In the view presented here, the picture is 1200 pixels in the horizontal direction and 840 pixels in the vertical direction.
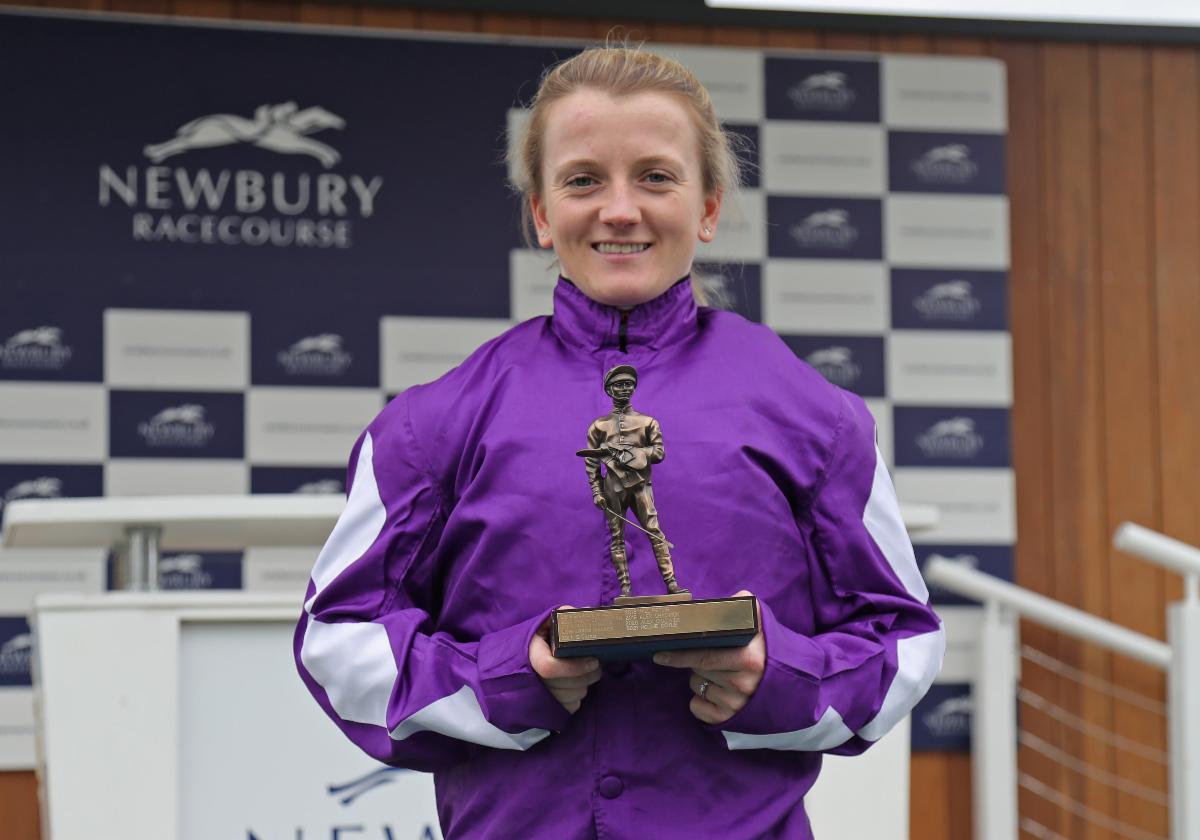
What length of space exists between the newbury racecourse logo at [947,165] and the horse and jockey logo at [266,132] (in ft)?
5.74

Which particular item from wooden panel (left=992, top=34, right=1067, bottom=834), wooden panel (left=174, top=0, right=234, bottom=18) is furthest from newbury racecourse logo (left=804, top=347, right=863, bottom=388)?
wooden panel (left=174, top=0, right=234, bottom=18)

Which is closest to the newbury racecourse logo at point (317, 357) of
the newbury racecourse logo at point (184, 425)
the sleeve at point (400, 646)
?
the newbury racecourse logo at point (184, 425)

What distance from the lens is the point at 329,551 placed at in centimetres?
122

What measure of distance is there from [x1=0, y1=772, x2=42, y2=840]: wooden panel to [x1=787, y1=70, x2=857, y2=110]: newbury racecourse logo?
293 cm

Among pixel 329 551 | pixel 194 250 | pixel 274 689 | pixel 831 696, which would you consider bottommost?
pixel 274 689

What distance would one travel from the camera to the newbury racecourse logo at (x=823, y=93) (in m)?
4.85

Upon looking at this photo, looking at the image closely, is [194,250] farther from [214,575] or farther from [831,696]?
[831,696]

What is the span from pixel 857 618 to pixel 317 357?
353 cm

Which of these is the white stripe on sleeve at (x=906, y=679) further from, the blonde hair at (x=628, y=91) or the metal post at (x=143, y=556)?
the metal post at (x=143, y=556)

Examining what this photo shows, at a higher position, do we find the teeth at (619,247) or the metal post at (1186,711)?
the teeth at (619,247)

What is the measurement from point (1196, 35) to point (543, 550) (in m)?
4.53

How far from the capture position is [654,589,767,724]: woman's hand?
109 cm

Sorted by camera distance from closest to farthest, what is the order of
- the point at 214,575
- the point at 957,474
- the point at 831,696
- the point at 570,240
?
the point at 831,696 < the point at 570,240 < the point at 214,575 < the point at 957,474

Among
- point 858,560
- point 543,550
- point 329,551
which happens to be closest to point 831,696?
point 858,560
